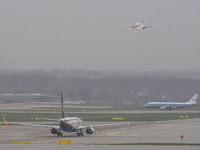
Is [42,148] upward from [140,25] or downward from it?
downward

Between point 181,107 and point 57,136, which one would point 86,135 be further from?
point 181,107

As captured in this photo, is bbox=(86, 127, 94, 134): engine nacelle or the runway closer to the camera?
the runway

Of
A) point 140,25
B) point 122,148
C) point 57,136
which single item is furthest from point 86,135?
point 140,25

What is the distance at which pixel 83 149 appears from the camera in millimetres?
46750

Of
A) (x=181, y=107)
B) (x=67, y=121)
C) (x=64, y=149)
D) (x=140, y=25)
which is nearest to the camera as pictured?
(x=64, y=149)

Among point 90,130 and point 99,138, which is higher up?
point 90,130

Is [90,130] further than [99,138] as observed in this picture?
Yes

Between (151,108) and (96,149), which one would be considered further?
(151,108)

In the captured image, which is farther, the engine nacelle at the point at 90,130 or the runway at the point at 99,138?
the engine nacelle at the point at 90,130

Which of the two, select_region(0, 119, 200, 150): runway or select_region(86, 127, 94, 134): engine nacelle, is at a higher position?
select_region(86, 127, 94, 134): engine nacelle

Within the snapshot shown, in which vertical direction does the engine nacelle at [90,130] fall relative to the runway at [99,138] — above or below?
above

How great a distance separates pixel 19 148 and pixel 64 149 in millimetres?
4953

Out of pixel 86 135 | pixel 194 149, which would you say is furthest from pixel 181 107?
pixel 194 149

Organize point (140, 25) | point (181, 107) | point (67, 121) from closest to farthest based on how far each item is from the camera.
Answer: point (67, 121) < point (140, 25) < point (181, 107)
